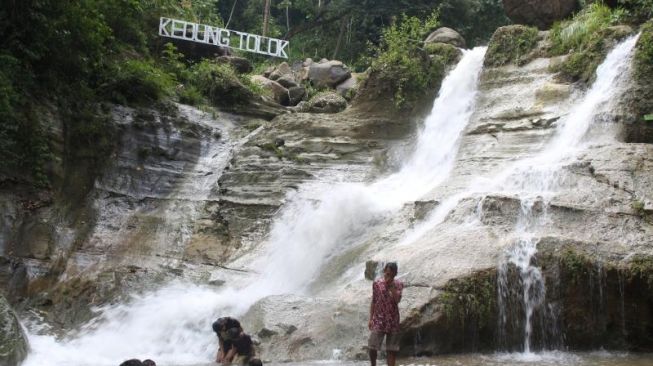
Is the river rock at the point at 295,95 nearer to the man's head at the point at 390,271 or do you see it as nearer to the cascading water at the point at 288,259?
the cascading water at the point at 288,259

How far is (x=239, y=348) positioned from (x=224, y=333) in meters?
0.32

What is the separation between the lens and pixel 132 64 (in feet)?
57.4

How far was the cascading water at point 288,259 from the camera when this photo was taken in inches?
399

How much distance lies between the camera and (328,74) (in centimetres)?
2455

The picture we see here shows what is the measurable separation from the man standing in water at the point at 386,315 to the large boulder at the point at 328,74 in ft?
58.0

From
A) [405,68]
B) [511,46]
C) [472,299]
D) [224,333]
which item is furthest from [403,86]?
[224,333]

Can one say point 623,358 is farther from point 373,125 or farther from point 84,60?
point 84,60

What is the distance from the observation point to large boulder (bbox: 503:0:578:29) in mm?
19453

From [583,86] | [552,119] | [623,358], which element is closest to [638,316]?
[623,358]

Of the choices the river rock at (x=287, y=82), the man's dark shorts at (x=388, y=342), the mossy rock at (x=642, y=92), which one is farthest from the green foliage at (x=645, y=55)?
the river rock at (x=287, y=82)

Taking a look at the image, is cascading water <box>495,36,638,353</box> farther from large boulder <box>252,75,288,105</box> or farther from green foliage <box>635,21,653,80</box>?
large boulder <box>252,75,288,105</box>

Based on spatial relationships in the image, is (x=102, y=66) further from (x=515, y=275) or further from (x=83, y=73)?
(x=515, y=275)

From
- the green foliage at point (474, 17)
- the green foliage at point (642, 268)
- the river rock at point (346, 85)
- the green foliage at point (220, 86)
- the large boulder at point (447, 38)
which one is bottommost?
the green foliage at point (642, 268)

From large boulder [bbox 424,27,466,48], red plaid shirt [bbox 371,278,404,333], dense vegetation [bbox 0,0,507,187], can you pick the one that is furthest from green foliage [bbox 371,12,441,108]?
red plaid shirt [bbox 371,278,404,333]
